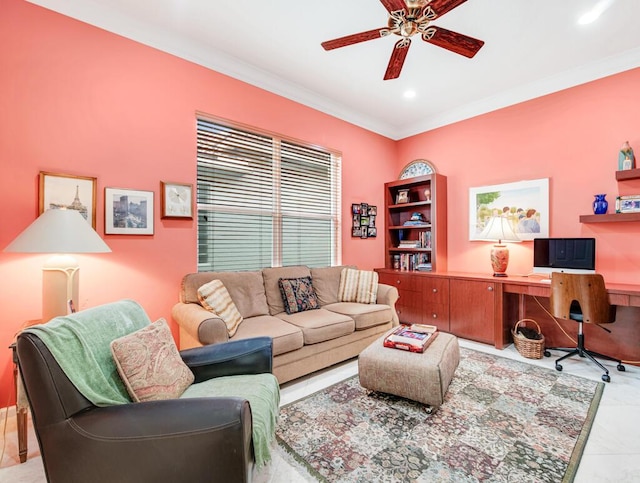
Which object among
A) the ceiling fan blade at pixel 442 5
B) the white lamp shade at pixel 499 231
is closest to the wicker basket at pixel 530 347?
the white lamp shade at pixel 499 231

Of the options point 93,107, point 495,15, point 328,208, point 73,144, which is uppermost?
point 495,15

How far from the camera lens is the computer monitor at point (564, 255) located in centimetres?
301

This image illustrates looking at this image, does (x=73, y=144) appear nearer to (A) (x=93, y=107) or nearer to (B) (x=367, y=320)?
(A) (x=93, y=107)

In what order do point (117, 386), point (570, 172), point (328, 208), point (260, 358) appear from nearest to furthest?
1. point (117, 386)
2. point (260, 358)
3. point (570, 172)
4. point (328, 208)

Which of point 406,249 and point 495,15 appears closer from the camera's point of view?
point 495,15

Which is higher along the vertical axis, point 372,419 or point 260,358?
point 260,358

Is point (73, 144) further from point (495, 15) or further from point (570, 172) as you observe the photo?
point (570, 172)

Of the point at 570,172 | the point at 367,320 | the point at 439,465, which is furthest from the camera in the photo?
the point at 570,172

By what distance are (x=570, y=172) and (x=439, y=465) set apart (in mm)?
3349

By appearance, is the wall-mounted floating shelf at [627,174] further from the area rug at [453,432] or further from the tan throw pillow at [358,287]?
the tan throw pillow at [358,287]

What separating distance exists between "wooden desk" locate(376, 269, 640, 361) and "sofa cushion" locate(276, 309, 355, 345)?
149cm

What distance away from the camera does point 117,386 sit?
52.7 inches

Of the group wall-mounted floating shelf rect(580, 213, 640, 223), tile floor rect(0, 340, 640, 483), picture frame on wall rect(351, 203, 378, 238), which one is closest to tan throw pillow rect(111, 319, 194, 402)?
tile floor rect(0, 340, 640, 483)

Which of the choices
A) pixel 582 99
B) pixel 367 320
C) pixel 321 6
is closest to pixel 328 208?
pixel 367 320
